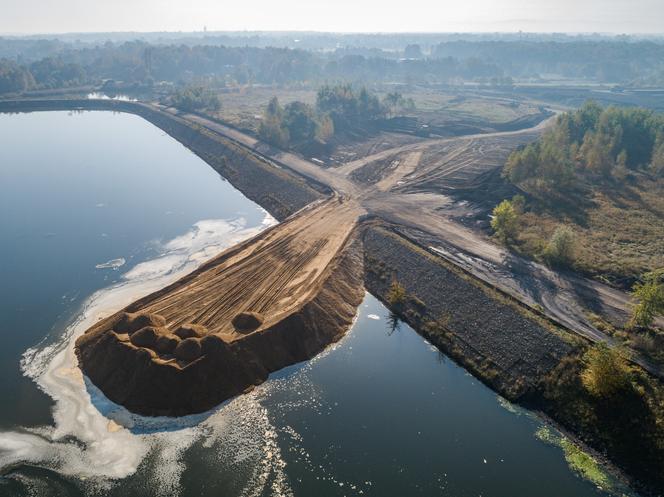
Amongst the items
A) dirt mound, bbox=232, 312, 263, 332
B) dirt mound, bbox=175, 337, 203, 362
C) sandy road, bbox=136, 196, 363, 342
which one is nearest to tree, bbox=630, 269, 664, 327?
sandy road, bbox=136, 196, 363, 342

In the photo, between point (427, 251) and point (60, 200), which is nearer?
point (427, 251)

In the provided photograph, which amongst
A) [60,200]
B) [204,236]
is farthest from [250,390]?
[60,200]

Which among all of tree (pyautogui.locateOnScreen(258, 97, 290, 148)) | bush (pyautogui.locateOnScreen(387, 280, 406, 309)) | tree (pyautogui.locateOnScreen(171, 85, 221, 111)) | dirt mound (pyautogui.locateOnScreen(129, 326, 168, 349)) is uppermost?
tree (pyautogui.locateOnScreen(171, 85, 221, 111))

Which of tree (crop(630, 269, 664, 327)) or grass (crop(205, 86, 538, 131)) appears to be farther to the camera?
grass (crop(205, 86, 538, 131))

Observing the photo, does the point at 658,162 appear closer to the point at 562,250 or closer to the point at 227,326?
the point at 562,250

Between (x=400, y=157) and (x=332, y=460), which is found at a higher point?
(x=400, y=157)

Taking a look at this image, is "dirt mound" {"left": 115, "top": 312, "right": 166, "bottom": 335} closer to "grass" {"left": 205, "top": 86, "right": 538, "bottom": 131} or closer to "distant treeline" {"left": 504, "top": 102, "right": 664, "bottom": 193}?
"distant treeline" {"left": 504, "top": 102, "right": 664, "bottom": 193}

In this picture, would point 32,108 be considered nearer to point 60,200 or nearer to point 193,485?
point 60,200
